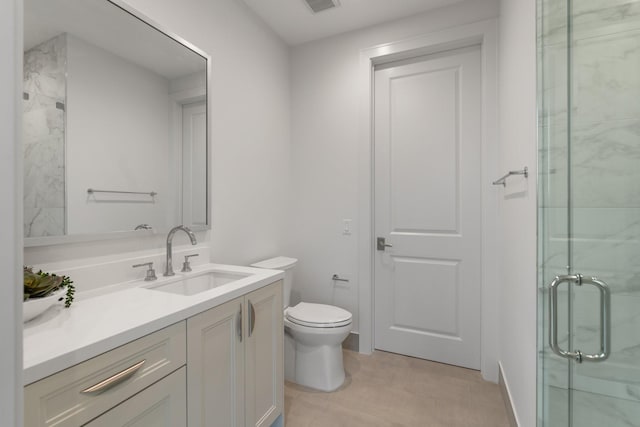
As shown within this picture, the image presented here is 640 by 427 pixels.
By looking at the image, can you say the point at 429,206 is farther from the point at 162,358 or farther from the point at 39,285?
the point at 39,285

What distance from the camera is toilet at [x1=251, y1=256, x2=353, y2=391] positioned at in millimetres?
1927

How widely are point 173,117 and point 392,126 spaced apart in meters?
1.58

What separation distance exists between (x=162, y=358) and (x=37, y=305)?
0.37m

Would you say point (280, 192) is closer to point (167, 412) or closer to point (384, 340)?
point (384, 340)

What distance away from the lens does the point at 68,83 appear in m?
1.19

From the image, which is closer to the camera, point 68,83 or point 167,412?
point 167,412

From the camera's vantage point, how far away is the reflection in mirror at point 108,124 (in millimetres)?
1100

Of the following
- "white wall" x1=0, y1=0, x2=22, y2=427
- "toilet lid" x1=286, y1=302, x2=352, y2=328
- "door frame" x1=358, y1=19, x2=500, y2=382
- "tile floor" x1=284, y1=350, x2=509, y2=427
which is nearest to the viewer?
"white wall" x1=0, y1=0, x2=22, y2=427

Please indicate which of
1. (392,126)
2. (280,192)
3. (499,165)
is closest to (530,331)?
(499,165)

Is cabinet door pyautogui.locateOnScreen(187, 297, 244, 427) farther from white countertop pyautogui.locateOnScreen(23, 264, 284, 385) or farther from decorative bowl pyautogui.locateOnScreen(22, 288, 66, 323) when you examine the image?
decorative bowl pyautogui.locateOnScreen(22, 288, 66, 323)

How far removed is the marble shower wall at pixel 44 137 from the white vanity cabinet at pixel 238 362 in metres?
0.66

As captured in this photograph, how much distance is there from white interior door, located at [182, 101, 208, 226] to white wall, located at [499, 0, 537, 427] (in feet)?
5.31

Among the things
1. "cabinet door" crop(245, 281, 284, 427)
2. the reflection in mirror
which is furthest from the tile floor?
the reflection in mirror

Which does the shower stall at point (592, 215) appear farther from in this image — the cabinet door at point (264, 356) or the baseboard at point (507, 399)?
the cabinet door at point (264, 356)
